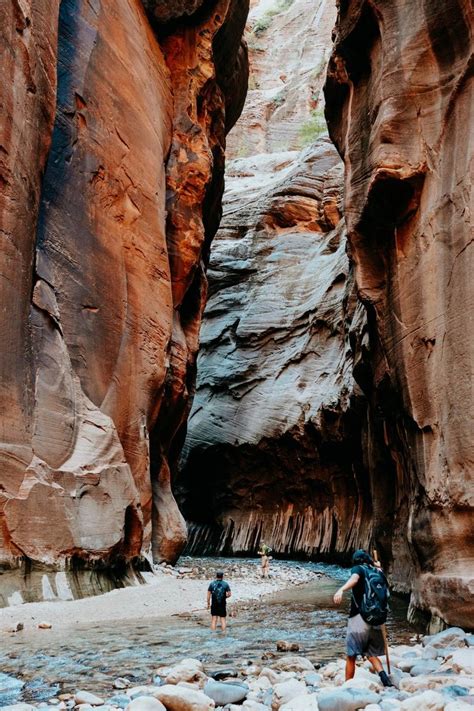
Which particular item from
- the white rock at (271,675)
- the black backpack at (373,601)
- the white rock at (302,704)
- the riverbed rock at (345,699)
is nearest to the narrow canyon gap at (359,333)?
the black backpack at (373,601)

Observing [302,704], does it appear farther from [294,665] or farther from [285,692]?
[294,665]

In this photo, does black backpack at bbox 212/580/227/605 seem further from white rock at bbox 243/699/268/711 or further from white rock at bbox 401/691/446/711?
white rock at bbox 401/691/446/711

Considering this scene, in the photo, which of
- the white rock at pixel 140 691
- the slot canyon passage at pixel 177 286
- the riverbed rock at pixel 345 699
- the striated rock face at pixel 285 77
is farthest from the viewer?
the striated rock face at pixel 285 77

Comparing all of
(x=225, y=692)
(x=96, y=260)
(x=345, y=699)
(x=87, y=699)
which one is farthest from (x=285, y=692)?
(x=96, y=260)

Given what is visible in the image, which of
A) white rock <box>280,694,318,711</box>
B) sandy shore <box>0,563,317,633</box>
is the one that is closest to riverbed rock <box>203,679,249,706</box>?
white rock <box>280,694,318,711</box>

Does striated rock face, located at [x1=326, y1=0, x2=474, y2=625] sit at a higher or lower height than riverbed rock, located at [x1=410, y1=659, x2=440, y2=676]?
higher

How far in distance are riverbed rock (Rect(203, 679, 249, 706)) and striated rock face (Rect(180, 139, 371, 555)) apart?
2068 centimetres

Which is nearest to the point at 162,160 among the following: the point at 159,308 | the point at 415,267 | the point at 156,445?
the point at 159,308

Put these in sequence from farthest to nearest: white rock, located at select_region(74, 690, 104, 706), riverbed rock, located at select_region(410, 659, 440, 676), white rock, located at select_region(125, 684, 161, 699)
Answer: riverbed rock, located at select_region(410, 659, 440, 676)
white rock, located at select_region(125, 684, 161, 699)
white rock, located at select_region(74, 690, 104, 706)

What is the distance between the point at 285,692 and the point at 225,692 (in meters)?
0.50

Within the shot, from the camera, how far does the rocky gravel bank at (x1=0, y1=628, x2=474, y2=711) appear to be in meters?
4.91

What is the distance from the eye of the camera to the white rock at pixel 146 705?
487 cm

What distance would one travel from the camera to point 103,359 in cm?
1529

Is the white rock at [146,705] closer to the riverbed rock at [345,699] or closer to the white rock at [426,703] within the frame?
the riverbed rock at [345,699]
